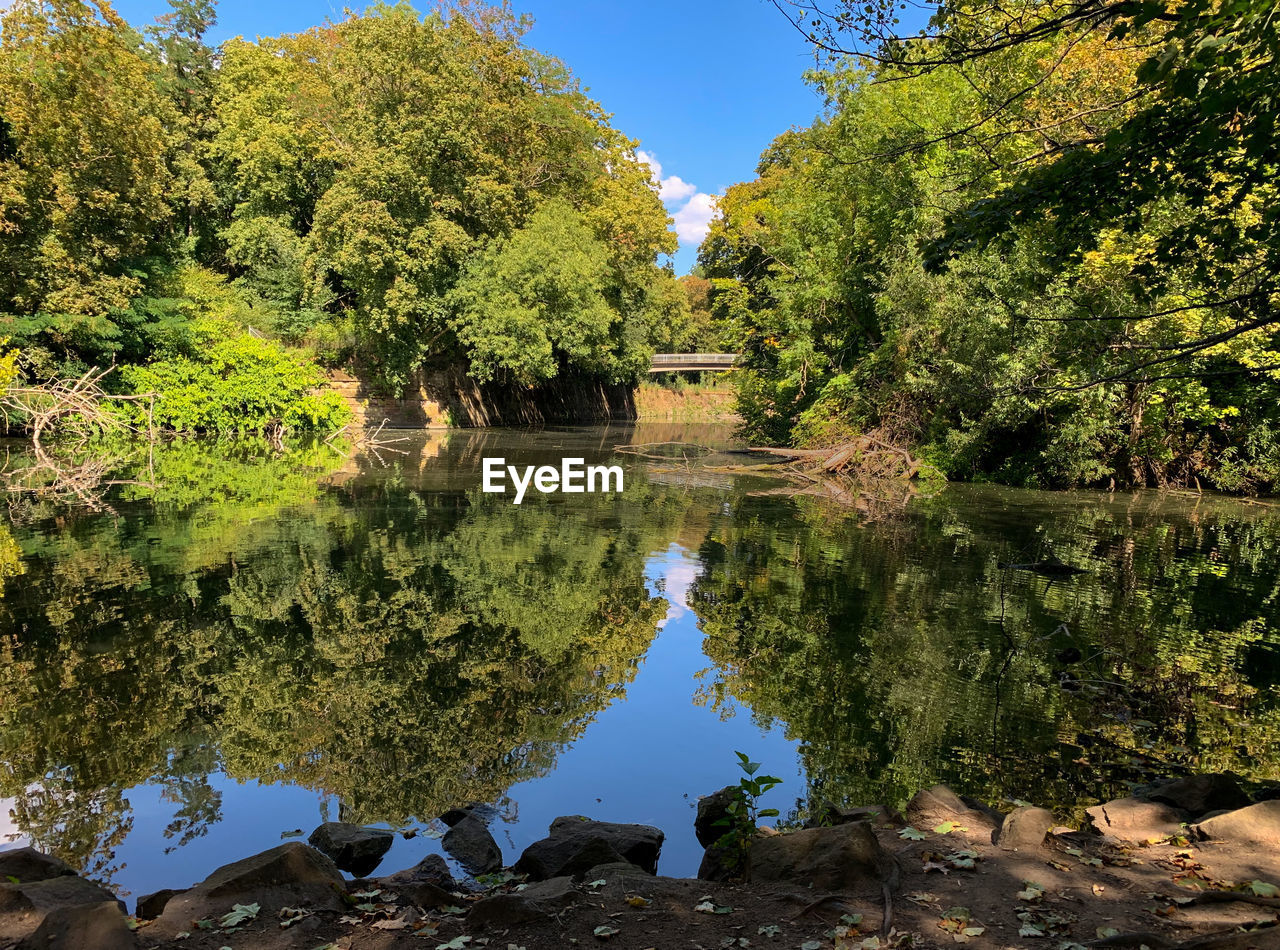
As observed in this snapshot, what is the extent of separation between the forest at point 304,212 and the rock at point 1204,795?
28082 mm

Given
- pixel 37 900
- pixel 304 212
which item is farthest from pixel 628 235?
pixel 37 900

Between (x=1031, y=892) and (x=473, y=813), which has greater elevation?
(x=1031, y=892)

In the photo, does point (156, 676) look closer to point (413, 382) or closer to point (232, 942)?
point (232, 942)

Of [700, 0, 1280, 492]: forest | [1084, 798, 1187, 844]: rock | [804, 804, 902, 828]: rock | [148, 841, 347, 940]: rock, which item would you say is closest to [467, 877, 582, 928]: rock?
[148, 841, 347, 940]: rock

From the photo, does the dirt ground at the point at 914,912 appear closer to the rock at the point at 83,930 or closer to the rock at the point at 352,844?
the rock at the point at 83,930

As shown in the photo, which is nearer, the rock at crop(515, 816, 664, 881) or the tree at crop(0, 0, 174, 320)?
the rock at crop(515, 816, 664, 881)

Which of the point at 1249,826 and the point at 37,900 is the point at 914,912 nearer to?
the point at 1249,826

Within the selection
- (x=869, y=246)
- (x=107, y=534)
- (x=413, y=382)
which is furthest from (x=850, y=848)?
(x=413, y=382)

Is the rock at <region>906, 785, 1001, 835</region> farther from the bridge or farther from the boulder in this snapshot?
the bridge

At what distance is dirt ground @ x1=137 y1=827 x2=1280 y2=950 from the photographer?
3.22 m

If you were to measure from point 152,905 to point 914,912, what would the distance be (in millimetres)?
3304

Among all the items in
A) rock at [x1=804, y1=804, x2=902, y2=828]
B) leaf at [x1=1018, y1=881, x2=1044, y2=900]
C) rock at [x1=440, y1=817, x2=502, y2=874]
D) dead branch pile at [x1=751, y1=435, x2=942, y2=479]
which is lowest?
rock at [x1=440, y1=817, x2=502, y2=874]

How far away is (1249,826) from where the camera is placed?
152 inches

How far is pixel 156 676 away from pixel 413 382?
3197 centimetres
